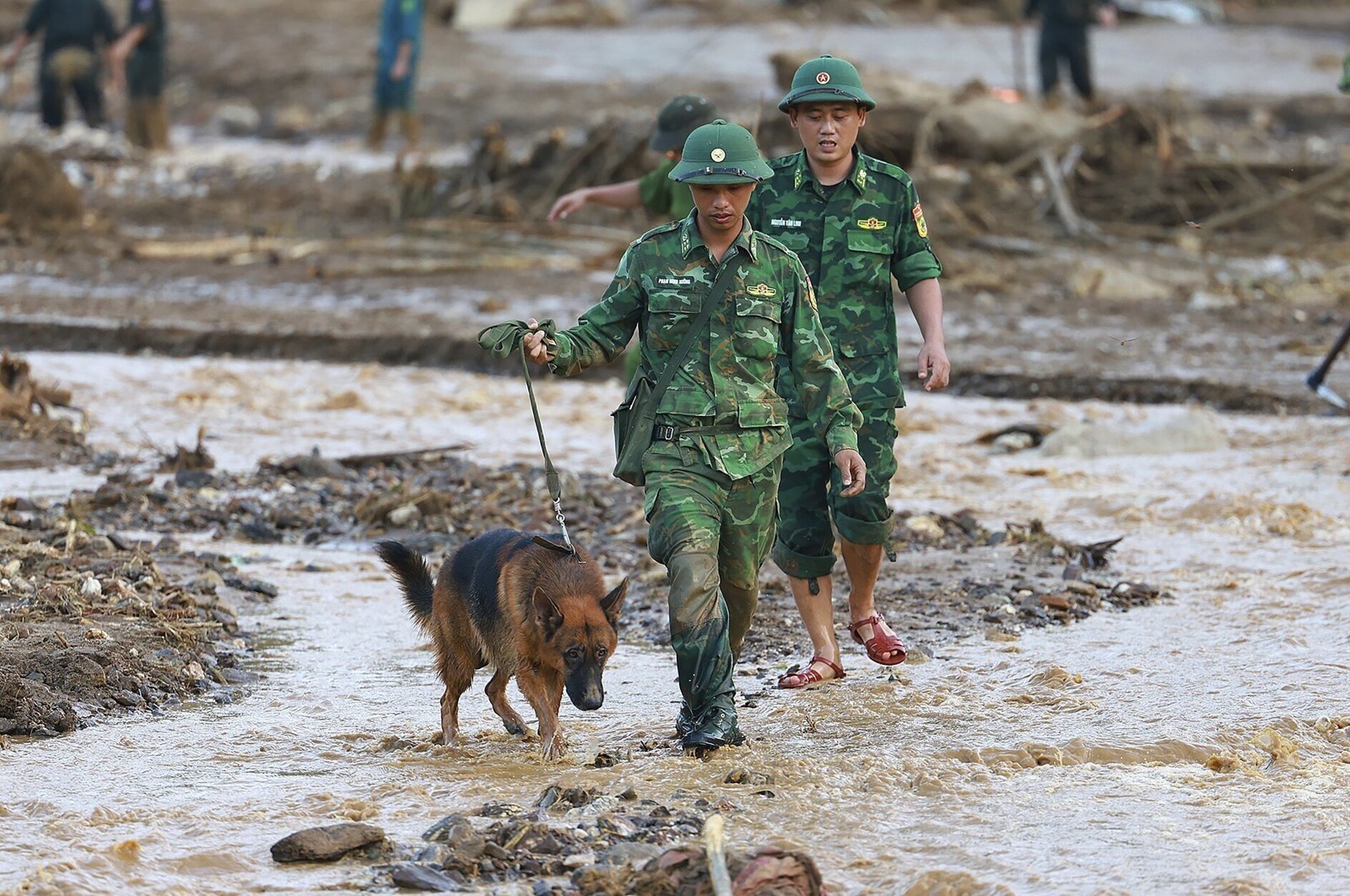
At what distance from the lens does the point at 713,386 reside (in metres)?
5.55

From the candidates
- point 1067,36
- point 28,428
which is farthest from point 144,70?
point 28,428

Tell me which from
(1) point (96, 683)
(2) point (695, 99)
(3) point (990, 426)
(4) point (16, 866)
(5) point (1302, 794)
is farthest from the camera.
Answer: (3) point (990, 426)

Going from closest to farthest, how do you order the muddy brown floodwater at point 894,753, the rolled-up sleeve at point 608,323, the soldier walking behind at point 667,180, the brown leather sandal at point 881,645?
1. the muddy brown floodwater at point 894,753
2. the rolled-up sleeve at point 608,323
3. the brown leather sandal at point 881,645
4. the soldier walking behind at point 667,180

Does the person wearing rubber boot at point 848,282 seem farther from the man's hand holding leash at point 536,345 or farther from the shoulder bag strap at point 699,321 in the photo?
the man's hand holding leash at point 536,345

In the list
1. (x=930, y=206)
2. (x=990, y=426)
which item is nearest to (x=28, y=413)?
(x=990, y=426)

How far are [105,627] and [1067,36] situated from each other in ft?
57.8

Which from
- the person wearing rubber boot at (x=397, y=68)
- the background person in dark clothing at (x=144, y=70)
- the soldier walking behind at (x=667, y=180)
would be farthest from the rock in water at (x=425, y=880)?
the background person in dark clothing at (x=144, y=70)

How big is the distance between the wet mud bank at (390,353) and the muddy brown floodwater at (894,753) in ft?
12.0

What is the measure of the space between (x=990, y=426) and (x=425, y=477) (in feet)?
12.9

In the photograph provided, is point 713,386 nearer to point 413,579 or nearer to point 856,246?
point 856,246

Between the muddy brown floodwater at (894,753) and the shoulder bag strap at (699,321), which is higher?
the shoulder bag strap at (699,321)

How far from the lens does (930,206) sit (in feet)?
60.6

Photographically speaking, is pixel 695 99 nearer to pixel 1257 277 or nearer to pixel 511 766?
pixel 511 766

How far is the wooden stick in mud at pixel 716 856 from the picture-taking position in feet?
14.0
